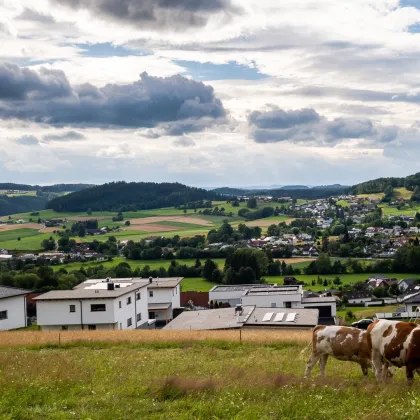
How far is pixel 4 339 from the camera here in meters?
26.7

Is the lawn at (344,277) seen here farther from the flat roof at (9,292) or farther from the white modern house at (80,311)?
the flat roof at (9,292)

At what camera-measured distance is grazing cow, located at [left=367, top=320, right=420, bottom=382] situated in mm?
13695

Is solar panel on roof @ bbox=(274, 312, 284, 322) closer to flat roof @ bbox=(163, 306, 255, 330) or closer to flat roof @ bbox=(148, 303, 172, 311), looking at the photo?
flat roof @ bbox=(163, 306, 255, 330)

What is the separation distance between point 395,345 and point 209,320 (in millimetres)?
26047

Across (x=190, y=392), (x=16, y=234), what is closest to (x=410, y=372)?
(x=190, y=392)

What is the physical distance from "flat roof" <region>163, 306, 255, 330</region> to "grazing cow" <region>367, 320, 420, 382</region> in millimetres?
20920

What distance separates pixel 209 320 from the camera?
39.3 meters

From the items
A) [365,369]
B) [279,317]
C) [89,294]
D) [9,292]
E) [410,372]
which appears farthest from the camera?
[89,294]

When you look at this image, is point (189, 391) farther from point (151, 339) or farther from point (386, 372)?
point (151, 339)

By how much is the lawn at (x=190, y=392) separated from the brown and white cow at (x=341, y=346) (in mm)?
482

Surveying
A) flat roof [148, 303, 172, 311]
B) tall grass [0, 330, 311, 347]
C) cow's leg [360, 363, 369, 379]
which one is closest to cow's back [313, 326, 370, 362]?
cow's leg [360, 363, 369, 379]

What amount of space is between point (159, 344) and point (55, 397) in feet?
34.2

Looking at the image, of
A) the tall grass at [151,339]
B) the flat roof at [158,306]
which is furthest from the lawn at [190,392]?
the flat roof at [158,306]

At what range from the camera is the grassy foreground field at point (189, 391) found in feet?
37.6
